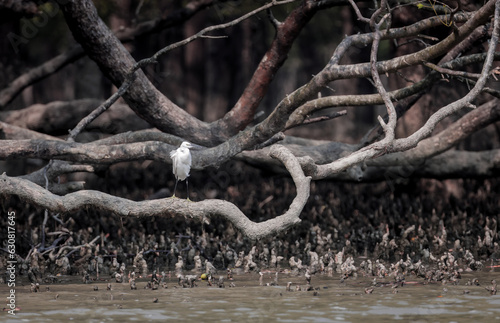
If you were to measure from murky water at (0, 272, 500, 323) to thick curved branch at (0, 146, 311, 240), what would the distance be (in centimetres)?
58

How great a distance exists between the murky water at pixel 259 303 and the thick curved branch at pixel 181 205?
0.58 m

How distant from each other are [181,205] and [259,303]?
1.12 m

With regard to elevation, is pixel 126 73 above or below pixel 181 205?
above

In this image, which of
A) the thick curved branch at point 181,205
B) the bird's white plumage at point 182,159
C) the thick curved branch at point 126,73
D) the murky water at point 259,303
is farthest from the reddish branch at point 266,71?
the murky water at point 259,303

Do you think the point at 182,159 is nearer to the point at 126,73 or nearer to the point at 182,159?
the point at 182,159

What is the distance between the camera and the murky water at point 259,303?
18.3ft

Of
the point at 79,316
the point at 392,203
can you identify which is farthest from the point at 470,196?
the point at 79,316

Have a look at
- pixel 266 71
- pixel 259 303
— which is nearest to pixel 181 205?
pixel 259 303

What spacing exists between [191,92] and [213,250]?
44.8 feet

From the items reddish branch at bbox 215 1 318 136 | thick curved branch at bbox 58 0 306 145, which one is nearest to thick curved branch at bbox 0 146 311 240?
thick curved branch at bbox 58 0 306 145

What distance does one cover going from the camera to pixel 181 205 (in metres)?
6.75

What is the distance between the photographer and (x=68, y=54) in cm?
1348

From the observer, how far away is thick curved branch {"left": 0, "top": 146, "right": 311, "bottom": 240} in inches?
254

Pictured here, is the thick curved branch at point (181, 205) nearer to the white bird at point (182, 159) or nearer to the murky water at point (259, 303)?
the murky water at point (259, 303)
